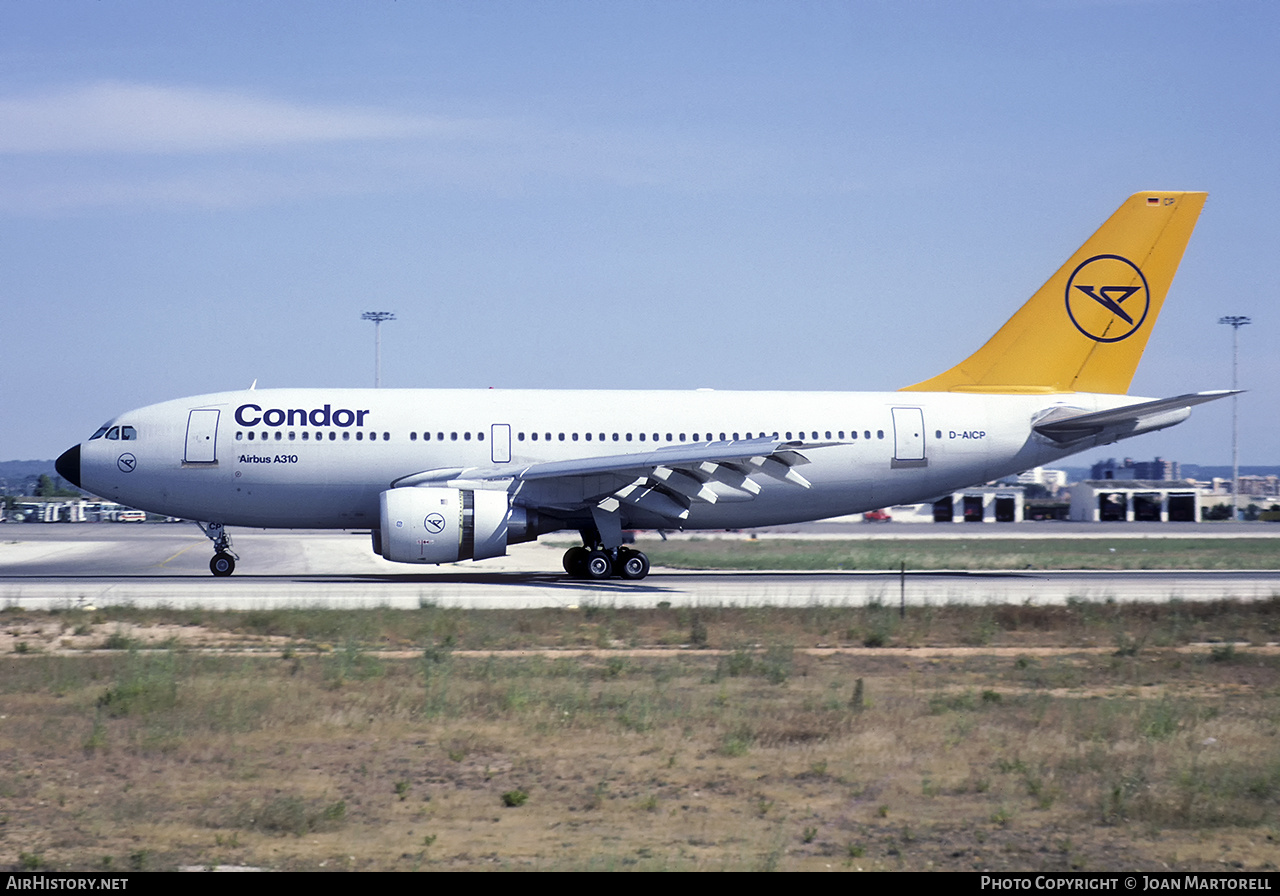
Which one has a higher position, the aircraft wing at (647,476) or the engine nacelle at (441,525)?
the aircraft wing at (647,476)

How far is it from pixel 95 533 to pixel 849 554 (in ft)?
136

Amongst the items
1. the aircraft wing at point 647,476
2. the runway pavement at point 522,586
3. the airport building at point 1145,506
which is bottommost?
the airport building at point 1145,506

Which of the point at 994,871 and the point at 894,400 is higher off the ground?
the point at 894,400

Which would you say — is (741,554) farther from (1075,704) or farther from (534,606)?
(1075,704)

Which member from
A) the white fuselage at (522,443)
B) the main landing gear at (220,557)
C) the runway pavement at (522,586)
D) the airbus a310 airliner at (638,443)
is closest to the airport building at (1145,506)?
the runway pavement at (522,586)

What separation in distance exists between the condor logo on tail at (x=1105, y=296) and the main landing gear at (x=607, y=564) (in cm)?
1308

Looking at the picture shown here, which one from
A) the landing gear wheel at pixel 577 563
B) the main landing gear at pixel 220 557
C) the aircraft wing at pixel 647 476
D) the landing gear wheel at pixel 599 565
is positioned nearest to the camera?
the aircraft wing at pixel 647 476

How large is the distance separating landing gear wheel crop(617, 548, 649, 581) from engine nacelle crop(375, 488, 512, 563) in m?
3.58

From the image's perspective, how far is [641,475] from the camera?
2788 cm

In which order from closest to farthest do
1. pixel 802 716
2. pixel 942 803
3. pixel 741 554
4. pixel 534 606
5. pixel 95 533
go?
1. pixel 942 803
2. pixel 802 716
3. pixel 534 606
4. pixel 741 554
5. pixel 95 533

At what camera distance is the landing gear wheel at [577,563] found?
3000 centimetres

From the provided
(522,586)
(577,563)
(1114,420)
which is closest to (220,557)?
(522,586)

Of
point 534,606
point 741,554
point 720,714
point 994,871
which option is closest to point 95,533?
point 741,554

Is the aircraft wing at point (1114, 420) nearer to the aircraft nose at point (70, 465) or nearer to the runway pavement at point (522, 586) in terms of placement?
the runway pavement at point (522, 586)
